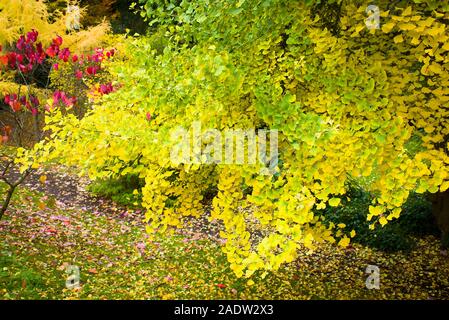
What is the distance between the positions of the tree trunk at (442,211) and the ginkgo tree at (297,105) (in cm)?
425

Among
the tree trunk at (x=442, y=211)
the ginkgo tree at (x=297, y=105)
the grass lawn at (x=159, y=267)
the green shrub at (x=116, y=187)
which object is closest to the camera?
the ginkgo tree at (x=297, y=105)

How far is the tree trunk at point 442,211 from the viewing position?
8.03 metres

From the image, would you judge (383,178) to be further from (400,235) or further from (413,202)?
(413,202)

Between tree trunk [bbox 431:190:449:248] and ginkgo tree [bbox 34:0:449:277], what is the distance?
167 inches

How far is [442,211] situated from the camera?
335 inches

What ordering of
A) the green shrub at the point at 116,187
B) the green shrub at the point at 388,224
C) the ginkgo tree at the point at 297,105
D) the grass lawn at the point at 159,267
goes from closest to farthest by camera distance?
1. the ginkgo tree at the point at 297,105
2. the grass lawn at the point at 159,267
3. the green shrub at the point at 388,224
4. the green shrub at the point at 116,187

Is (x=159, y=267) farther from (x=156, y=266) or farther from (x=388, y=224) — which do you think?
(x=388, y=224)

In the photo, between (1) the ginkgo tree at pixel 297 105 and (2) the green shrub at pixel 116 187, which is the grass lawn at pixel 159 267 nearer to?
(2) the green shrub at pixel 116 187

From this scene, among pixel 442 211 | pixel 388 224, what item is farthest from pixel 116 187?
pixel 442 211

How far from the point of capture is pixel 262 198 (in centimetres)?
367

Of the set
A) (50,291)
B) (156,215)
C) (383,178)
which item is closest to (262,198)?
(383,178)

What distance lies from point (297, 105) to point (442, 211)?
21.0ft

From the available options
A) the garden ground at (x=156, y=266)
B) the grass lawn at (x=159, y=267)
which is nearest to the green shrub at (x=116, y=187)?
the garden ground at (x=156, y=266)
